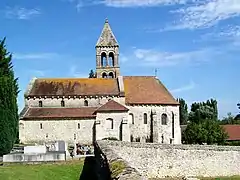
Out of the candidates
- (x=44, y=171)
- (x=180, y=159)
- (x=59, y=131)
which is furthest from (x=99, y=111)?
(x=44, y=171)

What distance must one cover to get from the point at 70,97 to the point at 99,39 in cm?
1206

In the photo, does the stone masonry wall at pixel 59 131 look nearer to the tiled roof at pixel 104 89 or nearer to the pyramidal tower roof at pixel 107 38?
the tiled roof at pixel 104 89

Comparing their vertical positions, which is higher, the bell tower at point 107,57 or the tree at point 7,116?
the bell tower at point 107,57

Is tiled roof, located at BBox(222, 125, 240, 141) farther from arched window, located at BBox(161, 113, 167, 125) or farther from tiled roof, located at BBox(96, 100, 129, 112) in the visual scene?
tiled roof, located at BBox(96, 100, 129, 112)

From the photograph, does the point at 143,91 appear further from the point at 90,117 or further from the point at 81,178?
the point at 81,178

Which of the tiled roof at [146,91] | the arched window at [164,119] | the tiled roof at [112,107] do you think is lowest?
the arched window at [164,119]

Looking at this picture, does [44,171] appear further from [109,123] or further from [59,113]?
[59,113]

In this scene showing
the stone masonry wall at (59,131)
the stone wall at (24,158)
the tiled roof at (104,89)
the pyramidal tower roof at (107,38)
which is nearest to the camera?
the stone wall at (24,158)

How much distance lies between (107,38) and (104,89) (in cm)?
1019

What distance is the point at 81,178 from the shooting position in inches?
938

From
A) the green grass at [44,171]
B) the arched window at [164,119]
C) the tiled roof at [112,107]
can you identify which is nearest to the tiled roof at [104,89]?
the arched window at [164,119]

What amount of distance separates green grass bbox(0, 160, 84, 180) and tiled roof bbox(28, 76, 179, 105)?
24386 millimetres

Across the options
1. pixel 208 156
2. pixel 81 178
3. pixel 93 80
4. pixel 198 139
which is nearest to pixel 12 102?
pixel 81 178

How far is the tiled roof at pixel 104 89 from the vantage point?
173 feet
